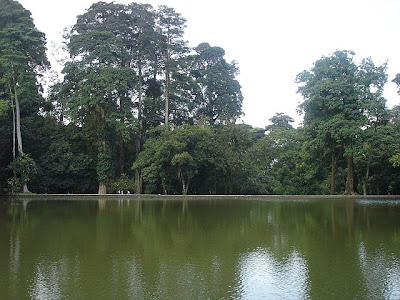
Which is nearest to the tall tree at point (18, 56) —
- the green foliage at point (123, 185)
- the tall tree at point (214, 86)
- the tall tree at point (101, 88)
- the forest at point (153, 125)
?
the forest at point (153, 125)

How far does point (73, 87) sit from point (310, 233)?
940 inches

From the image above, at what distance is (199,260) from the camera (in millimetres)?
6711

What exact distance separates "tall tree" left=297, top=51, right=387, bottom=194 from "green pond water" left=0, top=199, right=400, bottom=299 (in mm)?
13609

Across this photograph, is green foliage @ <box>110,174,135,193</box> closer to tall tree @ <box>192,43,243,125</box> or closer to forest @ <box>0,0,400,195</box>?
forest @ <box>0,0,400,195</box>

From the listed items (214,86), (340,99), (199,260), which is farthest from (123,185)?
(199,260)

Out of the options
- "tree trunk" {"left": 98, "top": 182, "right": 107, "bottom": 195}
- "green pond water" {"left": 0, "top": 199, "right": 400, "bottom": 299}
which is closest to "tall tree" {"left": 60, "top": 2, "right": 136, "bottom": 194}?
"tree trunk" {"left": 98, "top": 182, "right": 107, "bottom": 195}

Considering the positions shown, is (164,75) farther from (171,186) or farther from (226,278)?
(226,278)

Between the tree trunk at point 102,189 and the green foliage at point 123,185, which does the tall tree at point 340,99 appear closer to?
the green foliage at point 123,185

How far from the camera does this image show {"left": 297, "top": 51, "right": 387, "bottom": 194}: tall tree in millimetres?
24297

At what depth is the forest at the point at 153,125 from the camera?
25.2 metres

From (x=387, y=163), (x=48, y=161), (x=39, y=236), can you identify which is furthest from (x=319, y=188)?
(x=39, y=236)

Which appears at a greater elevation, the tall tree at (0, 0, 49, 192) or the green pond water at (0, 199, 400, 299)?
the tall tree at (0, 0, 49, 192)

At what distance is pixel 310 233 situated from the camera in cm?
987

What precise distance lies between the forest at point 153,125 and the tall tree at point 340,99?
7 cm
